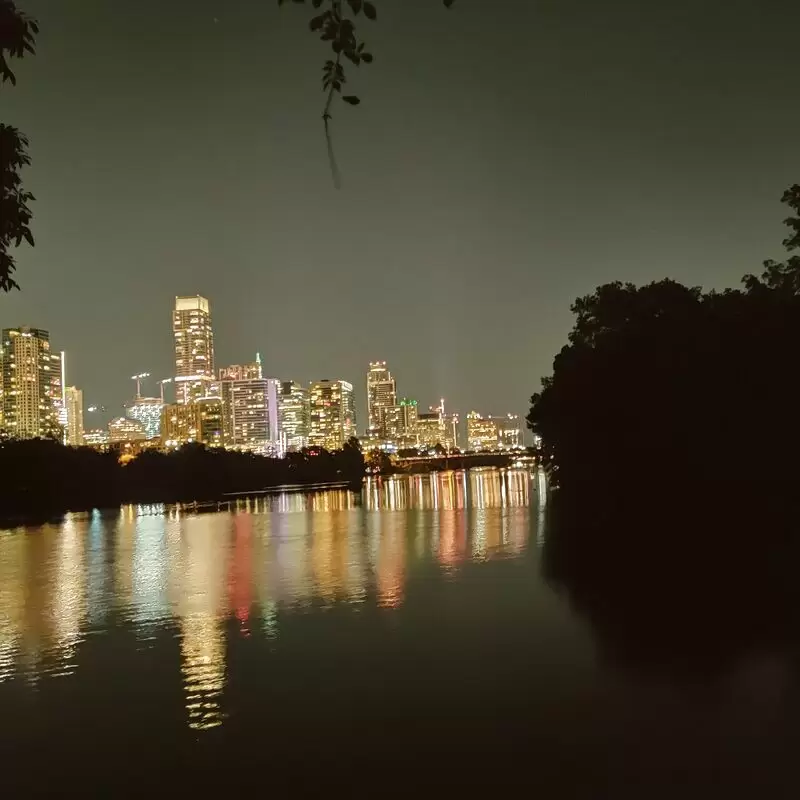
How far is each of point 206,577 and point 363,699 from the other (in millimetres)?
13135

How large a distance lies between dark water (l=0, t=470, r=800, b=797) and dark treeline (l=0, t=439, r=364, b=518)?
5693cm

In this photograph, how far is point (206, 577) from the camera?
891 inches

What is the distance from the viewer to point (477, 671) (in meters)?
11.4

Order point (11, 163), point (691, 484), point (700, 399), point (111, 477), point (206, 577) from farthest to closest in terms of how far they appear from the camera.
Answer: point (111, 477) < point (691, 484) < point (700, 399) < point (206, 577) < point (11, 163)

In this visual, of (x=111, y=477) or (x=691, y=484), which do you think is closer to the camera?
(x=691, y=484)

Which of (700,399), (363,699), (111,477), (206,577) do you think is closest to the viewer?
(363,699)

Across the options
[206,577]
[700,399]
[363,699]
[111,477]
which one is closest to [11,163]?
[363,699]

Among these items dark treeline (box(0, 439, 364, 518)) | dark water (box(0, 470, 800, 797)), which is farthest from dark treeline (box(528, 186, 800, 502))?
dark treeline (box(0, 439, 364, 518))

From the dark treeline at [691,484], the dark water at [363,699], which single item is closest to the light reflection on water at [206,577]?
the dark water at [363,699]

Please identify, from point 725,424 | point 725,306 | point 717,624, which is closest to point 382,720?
point 717,624

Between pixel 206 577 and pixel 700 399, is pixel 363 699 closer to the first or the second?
pixel 206 577

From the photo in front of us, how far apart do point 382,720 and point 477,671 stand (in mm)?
2257

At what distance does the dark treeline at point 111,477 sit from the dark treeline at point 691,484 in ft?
161

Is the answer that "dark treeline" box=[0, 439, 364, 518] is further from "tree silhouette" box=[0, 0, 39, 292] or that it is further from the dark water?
"tree silhouette" box=[0, 0, 39, 292]
